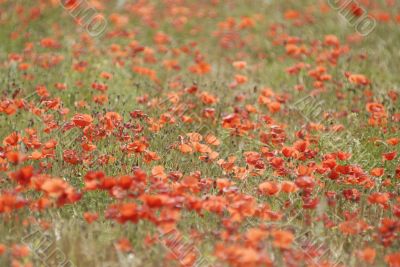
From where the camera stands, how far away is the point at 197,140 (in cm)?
451

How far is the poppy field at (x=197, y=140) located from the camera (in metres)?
3.36

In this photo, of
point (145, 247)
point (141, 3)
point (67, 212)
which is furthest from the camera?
point (141, 3)

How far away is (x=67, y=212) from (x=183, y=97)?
7.45ft

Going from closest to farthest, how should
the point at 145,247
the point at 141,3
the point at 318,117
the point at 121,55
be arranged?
the point at 145,247 → the point at 318,117 → the point at 121,55 → the point at 141,3

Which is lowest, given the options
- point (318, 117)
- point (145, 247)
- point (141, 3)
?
point (141, 3)

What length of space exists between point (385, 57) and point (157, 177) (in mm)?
4374

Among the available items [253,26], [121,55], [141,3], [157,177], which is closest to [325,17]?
[253,26]

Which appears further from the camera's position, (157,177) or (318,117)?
(318,117)

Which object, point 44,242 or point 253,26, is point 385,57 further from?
point 44,242

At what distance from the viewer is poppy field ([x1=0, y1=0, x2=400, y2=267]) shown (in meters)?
3.36

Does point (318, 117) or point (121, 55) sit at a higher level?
point (318, 117)

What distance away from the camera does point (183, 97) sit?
584cm

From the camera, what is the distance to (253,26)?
333 inches

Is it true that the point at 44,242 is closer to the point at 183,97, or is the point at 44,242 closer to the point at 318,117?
the point at 183,97
